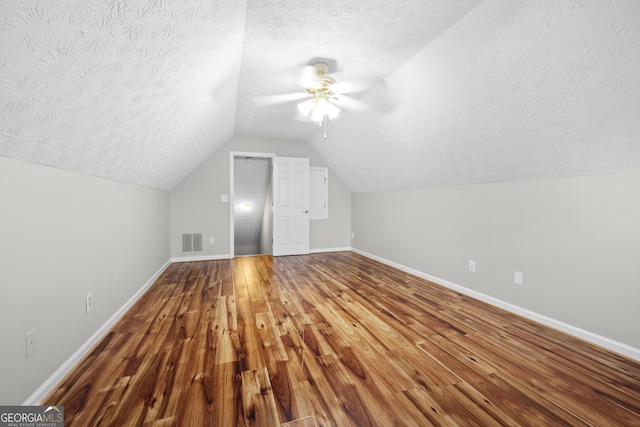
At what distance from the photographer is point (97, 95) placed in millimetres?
1303

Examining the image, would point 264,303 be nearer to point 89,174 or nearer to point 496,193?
point 89,174

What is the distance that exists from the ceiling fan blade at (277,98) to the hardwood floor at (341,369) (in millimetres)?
2477

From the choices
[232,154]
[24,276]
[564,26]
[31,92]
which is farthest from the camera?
[232,154]

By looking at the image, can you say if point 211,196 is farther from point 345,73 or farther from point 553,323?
point 553,323

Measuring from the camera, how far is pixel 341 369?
1716 mm

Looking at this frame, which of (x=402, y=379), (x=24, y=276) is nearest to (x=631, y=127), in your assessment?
(x=402, y=379)

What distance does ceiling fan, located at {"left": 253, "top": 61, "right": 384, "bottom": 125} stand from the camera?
2.75 meters

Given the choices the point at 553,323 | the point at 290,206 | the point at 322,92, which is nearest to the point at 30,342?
the point at 322,92

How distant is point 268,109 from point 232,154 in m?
1.68

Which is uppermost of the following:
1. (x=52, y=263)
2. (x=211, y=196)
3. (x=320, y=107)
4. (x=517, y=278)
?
(x=320, y=107)

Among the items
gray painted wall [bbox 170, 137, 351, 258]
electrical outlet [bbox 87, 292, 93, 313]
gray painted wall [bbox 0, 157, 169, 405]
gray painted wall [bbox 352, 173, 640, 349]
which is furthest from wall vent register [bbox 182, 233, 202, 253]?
gray painted wall [bbox 352, 173, 640, 349]

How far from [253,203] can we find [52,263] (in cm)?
609

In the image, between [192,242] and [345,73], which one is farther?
[192,242]

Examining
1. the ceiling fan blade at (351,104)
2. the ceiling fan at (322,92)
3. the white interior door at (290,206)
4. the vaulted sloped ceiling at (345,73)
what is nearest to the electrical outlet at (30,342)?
the vaulted sloped ceiling at (345,73)
